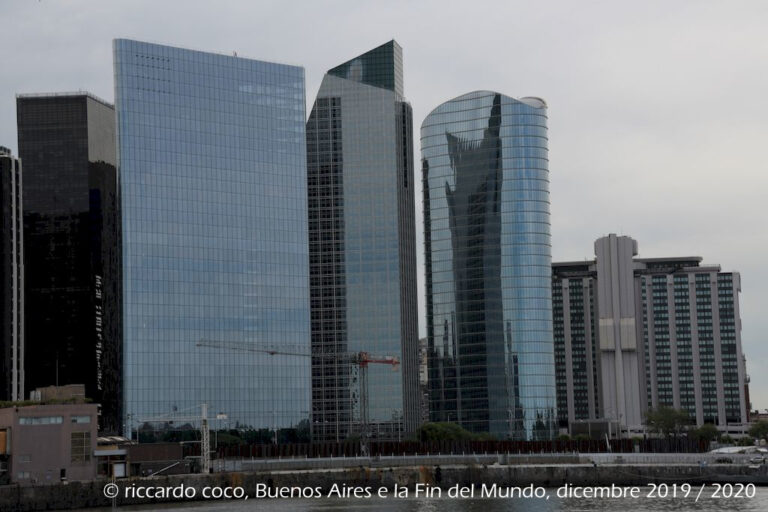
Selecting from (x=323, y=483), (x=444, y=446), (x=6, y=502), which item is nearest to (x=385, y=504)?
(x=323, y=483)

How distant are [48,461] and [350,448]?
2305 inches

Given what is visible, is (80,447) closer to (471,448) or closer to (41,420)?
(41,420)

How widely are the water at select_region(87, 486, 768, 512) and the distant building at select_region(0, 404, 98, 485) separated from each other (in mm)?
15491

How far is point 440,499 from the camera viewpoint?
455 ft

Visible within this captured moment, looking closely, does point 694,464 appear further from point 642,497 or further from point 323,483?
point 323,483

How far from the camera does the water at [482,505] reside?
122375 mm

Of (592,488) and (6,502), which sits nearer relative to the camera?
(6,502)

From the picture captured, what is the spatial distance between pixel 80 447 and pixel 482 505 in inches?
2068

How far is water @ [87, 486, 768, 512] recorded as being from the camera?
122m

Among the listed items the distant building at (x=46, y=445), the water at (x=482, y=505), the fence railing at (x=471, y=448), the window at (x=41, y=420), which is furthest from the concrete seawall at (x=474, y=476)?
the fence railing at (x=471, y=448)

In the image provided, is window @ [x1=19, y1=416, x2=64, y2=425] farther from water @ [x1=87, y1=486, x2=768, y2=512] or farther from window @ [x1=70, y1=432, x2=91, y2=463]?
water @ [x1=87, y1=486, x2=768, y2=512]

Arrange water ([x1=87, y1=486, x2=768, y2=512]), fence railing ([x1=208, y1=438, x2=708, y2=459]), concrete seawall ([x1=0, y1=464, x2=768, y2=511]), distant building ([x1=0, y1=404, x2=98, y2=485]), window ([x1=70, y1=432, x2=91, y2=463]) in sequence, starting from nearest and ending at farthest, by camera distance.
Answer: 1. water ([x1=87, y1=486, x2=768, y2=512])
2. distant building ([x1=0, y1=404, x2=98, y2=485])
3. concrete seawall ([x1=0, y1=464, x2=768, y2=511])
4. window ([x1=70, y1=432, x2=91, y2=463])
5. fence railing ([x1=208, y1=438, x2=708, y2=459])

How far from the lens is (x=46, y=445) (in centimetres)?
14988

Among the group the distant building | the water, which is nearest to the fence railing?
the distant building
